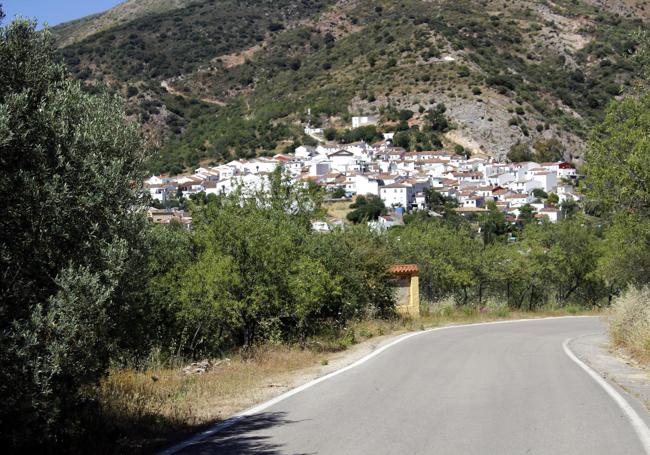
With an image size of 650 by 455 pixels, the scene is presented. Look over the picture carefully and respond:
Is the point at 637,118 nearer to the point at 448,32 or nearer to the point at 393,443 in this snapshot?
the point at 393,443

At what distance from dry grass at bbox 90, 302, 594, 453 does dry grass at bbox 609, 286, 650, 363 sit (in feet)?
21.2

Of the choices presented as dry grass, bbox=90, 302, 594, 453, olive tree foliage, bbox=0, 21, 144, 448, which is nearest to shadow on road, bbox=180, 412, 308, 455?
dry grass, bbox=90, 302, 594, 453

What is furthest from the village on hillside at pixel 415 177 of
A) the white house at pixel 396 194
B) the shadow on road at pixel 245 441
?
the shadow on road at pixel 245 441

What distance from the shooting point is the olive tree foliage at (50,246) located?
17.5 ft

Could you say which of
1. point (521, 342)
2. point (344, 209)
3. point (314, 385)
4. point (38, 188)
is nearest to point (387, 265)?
point (521, 342)

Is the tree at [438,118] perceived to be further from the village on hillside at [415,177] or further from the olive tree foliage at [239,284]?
the olive tree foliage at [239,284]

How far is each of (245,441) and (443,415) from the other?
2579mm

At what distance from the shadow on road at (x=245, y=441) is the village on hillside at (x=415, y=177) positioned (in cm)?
8702

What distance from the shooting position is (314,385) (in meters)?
10.8

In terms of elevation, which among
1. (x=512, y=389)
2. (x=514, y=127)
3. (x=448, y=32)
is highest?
(x=448, y=32)

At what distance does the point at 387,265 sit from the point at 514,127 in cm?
9163

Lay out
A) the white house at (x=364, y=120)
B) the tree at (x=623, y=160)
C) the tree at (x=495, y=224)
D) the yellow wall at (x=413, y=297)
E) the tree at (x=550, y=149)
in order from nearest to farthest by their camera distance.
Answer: the tree at (x=623, y=160) → the yellow wall at (x=413, y=297) → the tree at (x=495, y=224) → the tree at (x=550, y=149) → the white house at (x=364, y=120)

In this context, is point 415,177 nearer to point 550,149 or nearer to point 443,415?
point 550,149

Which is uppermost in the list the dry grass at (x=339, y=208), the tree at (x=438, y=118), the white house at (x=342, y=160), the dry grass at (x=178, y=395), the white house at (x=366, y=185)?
the tree at (x=438, y=118)
